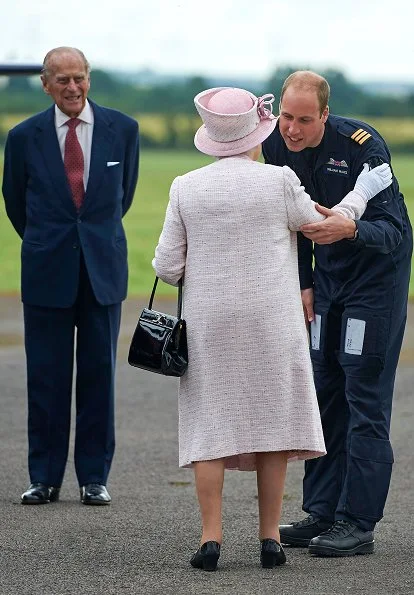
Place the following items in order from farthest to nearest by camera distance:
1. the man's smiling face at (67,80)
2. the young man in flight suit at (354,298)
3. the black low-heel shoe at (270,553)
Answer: the man's smiling face at (67,80) → the young man in flight suit at (354,298) → the black low-heel shoe at (270,553)

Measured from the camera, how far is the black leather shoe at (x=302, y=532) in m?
6.20

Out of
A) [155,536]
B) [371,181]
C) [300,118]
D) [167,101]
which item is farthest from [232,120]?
[167,101]

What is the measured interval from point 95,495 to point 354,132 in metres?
2.34

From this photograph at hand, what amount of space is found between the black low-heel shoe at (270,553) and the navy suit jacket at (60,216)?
6.55 ft

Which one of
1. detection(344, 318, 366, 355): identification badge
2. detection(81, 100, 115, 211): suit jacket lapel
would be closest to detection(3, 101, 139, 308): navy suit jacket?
detection(81, 100, 115, 211): suit jacket lapel

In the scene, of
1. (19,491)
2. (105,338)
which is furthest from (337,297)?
(19,491)

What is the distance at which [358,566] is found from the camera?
5.69m

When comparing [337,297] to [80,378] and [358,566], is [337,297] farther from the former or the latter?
[80,378]

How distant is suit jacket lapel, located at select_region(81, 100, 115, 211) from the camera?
287 inches

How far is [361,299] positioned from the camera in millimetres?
5953

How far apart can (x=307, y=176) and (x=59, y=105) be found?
68.6 inches

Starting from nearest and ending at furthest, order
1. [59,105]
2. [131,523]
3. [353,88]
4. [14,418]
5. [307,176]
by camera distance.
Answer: [307,176] → [131,523] → [59,105] → [14,418] → [353,88]

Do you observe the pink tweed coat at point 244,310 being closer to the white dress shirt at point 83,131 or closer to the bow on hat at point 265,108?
the bow on hat at point 265,108

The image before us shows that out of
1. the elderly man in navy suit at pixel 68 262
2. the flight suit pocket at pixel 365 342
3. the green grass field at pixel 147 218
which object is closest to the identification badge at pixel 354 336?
the flight suit pocket at pixel 365 342
